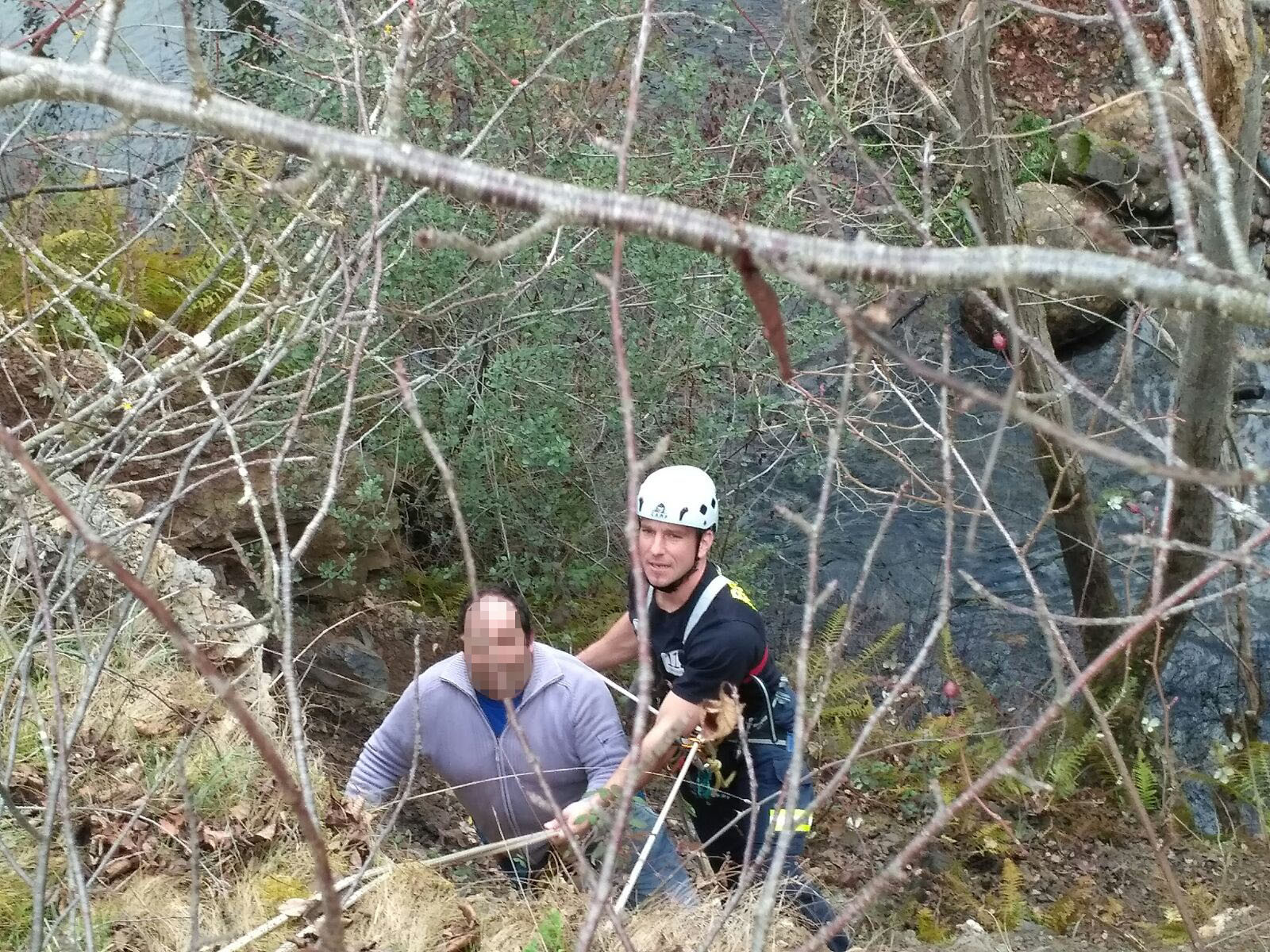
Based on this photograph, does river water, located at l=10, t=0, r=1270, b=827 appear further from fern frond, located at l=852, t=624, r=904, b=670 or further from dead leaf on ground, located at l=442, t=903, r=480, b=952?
dead leaf on ground, located at l=442, t=903, r=480, b=952

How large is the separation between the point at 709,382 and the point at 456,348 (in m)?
1.73

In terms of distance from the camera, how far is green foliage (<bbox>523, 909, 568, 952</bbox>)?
3.17 metres

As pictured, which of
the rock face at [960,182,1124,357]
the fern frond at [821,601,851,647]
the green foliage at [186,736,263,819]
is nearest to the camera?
the green foliage at [186,736,263,819]

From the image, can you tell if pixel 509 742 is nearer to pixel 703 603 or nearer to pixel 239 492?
pixel 703 603

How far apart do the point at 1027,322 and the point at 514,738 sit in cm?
422

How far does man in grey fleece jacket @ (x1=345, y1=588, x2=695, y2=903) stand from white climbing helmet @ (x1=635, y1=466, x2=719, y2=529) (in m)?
0.69

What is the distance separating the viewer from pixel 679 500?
4430 mm

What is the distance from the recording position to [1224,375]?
5.05 m

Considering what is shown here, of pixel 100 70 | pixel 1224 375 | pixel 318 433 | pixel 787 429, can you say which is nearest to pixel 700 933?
pixel 100 70

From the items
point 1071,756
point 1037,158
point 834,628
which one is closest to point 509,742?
point 834,628

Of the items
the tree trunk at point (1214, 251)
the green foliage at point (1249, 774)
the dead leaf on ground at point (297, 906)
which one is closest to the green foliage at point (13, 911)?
the dead leaf on ground at point (297, 906)

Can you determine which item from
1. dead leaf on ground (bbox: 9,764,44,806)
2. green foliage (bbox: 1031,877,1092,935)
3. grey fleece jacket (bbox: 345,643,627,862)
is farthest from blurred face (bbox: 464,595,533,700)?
green foliage (bbox: 1031,877,1092,935)

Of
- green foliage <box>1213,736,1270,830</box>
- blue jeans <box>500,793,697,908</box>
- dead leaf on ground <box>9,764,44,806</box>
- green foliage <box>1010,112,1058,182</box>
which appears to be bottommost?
green foliage <box>1213,736,1270,830</box>

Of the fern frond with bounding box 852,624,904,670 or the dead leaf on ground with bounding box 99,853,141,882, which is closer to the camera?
the dead leaf on ground with bounding box 99,853,141,882
